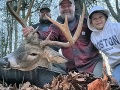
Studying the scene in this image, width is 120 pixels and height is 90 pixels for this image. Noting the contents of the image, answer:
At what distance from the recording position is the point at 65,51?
7.20m

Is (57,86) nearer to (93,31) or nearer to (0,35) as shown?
(93,31)

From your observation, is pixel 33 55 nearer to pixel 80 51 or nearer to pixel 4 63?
pixel 4 63

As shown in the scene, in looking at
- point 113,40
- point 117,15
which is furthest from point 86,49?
point 117,15

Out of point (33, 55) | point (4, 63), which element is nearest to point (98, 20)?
point (33, 55)

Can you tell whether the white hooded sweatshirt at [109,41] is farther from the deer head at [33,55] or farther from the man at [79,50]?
the deer head at [33,55]

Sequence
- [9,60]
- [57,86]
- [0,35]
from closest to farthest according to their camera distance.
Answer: [57,86] < [9,60] < [0,35]

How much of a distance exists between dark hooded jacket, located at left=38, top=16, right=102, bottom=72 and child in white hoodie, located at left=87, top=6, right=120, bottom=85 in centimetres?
33

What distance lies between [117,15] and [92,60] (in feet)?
32.5

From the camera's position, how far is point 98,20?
6.53 m

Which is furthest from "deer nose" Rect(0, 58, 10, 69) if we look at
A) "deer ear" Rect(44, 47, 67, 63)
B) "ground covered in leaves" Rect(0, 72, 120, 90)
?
"ground covered in leaves" Rect(0, 72, 120, 90)

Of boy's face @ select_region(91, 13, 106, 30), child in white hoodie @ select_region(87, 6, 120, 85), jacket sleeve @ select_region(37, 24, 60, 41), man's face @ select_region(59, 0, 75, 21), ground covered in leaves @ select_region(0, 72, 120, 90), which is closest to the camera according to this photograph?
ground covered in leaves @ select_region(0, 72, 120, 90)

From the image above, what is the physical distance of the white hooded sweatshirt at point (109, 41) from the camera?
611cm

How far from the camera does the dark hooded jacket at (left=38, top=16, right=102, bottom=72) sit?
6.83m

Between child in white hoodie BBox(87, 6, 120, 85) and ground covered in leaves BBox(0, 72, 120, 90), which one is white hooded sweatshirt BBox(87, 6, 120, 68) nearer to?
child in white hoodie BBox(87, 6, 120, 85)
